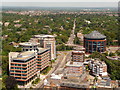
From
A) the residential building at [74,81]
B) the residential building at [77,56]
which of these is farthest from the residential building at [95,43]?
the residential building at [74,81]

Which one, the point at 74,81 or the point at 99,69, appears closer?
the point at 74,81

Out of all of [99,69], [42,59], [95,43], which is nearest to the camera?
[99,69]

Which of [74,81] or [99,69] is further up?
[74,81]

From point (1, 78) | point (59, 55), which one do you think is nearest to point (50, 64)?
point (59, 55)

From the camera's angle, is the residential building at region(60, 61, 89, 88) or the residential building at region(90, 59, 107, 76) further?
the residential building at region(90, 59, 107, 76)

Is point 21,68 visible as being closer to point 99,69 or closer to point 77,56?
point 99,69

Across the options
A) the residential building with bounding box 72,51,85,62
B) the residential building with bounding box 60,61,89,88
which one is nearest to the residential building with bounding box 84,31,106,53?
the residential building with bounding box 72,51,85,62

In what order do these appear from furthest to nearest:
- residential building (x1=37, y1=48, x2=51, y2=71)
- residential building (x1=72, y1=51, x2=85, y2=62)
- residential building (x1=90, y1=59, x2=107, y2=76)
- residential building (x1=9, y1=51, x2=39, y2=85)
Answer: residential building (x1=72, y1=51, x2=85, y2=62), residential building (x1=37, y1=48, x2=51, y2=71), residential building (x1=90, y1=59, x2=107, y2=76), residential building (x1=9, y1=51, x2=39, y2=85)

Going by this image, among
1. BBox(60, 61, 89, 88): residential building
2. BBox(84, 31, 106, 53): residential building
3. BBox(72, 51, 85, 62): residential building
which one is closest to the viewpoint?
BBox(60, 61, 89, 88): residential building

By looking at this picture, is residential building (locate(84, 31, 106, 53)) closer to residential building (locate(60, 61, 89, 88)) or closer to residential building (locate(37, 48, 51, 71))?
residential building (locate(37, 48, 51, 71))

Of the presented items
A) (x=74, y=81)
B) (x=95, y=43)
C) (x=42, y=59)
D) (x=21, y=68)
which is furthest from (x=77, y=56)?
(x=74, y=81)

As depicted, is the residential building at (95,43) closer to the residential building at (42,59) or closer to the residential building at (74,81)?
the residential building at (42,59)
